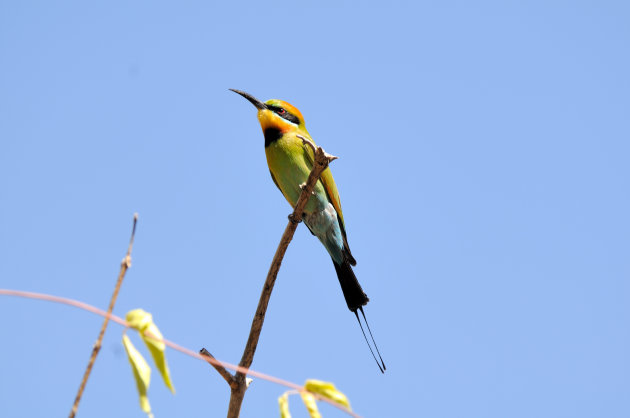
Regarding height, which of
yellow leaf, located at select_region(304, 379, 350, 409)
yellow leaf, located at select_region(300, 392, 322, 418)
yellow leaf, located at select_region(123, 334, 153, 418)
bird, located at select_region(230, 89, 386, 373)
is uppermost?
bird, located at select_region(230, 89, 386, 373)

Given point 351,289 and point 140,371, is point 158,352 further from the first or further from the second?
point 351,289

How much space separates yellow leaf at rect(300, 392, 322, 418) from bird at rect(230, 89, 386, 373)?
2570 millimetres

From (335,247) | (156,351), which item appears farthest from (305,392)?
(335,247)

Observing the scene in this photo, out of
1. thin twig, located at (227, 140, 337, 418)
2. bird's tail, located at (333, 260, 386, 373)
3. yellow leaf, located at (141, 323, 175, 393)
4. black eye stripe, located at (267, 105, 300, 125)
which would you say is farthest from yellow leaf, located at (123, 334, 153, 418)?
black eye stripe, located at (267, 105, 300, 125)

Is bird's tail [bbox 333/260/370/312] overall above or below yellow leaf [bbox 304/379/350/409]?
above

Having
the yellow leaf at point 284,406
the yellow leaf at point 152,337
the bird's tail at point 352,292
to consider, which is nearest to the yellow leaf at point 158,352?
the yellow leaf at point 152,337

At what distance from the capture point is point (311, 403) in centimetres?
107

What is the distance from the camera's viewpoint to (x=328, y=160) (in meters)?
2.61

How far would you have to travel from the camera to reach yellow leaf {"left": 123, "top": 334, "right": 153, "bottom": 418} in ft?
3.09

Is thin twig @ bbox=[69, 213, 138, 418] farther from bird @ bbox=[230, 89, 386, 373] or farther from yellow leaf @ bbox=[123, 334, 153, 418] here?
bird @ bbox=[230, 89, 386, 373]

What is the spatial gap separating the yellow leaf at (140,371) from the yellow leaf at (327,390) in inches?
10.5

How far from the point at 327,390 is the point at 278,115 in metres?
3.42

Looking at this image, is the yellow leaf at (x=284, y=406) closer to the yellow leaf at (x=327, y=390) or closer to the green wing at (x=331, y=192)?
the yellow leaf at (x=327, y=390)

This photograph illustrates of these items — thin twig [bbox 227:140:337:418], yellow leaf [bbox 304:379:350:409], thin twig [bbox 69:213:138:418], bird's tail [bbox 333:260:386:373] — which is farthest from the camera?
bird's tail [bbox 333:260:386:373]
